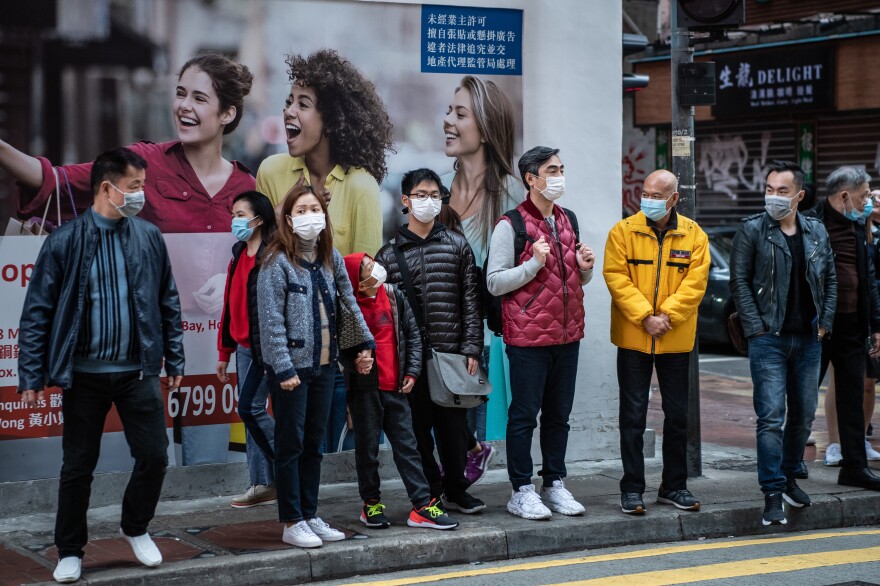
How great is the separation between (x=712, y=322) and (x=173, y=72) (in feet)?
35.6

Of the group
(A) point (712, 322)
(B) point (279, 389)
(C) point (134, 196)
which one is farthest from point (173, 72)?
(A) point (712, 322)

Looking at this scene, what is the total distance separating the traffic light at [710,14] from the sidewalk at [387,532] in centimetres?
297

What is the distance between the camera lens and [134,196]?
5.81m

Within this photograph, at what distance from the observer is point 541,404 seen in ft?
23.5

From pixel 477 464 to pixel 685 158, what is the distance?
2.41 metres

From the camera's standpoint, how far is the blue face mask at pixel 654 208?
705 cm

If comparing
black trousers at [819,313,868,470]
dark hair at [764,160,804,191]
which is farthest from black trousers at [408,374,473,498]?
black trousers at [819,313,868,470]

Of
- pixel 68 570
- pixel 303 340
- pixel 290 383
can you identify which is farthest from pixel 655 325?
pixel 68 570

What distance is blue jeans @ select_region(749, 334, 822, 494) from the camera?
23.7ft

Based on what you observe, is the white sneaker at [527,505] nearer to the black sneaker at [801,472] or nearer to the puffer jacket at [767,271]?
the puffer jacket at [767,271]

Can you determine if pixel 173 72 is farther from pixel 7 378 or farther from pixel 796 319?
pixel 796 319

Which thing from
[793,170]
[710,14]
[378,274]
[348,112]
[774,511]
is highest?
[710,14]

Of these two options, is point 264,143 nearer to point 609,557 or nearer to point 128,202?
point 128,202

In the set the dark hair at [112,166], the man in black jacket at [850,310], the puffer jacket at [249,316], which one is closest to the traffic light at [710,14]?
the man in black jacket at [850,310]
